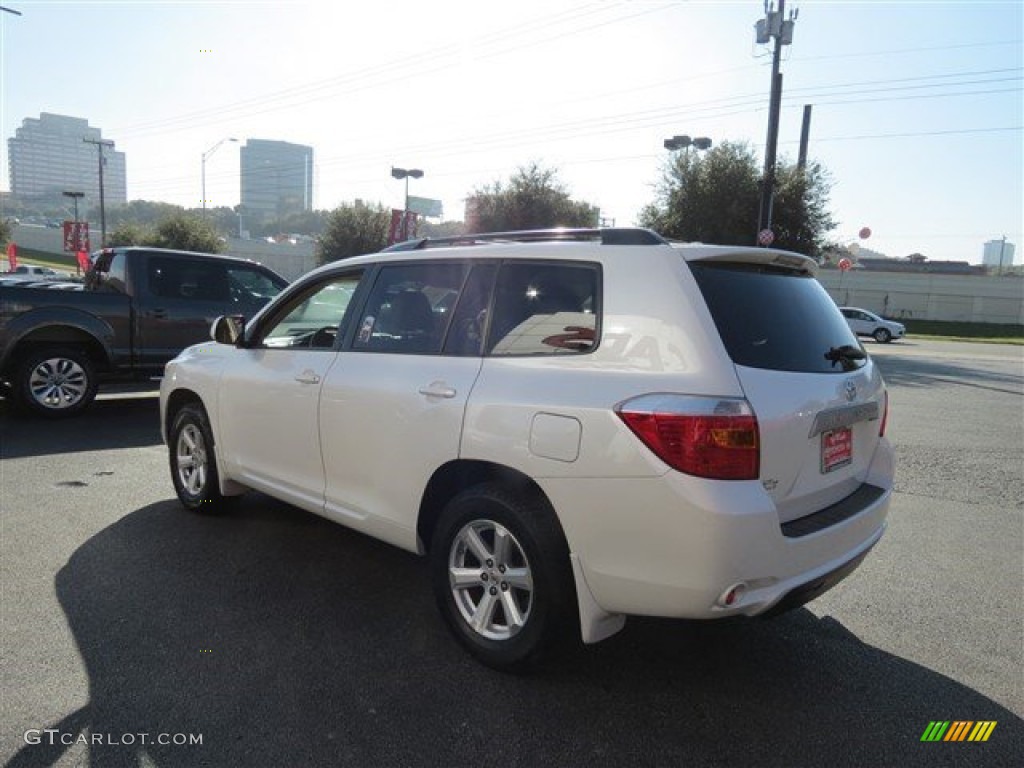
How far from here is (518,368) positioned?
3.01 m

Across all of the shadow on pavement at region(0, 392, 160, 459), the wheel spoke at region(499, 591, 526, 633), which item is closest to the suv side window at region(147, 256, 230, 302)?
the shadow on pavement at region(0, 392, 160, 459)

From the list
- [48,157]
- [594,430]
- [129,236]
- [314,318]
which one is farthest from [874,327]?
[48,157]

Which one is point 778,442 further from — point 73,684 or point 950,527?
point 950,527

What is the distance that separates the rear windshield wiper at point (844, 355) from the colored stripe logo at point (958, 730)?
1.48 m

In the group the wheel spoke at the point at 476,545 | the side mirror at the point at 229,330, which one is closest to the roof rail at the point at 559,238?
the side mirror at the point at 229,330

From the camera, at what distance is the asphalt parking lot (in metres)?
2.62

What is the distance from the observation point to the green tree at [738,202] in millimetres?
25250

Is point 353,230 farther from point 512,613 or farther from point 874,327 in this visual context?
Answer: point 512,613

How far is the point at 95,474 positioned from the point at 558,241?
15.9 ft

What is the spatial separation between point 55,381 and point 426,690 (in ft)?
24.1

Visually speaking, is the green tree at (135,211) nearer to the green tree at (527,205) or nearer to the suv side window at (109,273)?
the green tree at (527,205)

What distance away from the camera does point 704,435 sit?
8.25 feet

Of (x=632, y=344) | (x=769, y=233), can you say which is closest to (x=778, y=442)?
(x=632, y=344)

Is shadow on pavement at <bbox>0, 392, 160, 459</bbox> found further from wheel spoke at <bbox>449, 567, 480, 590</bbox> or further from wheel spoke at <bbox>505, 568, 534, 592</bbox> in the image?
wheel spoke at <bbox>505, 568, 534, 592</bbox>
